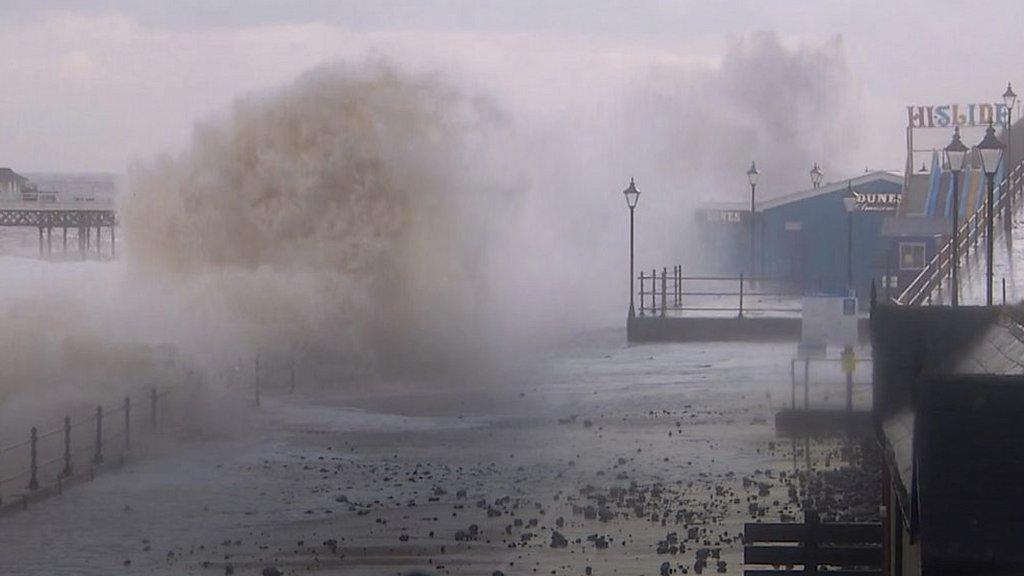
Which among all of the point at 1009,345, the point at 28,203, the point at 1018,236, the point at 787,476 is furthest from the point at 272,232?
the point at 28,203

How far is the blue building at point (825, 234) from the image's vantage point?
5822 centimetres

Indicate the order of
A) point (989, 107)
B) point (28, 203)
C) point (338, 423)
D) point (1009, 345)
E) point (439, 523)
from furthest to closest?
point (28, 203) → point (989, 107) → point (338, 423) → point (439, 523) → point (1009, 345)

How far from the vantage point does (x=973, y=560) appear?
292 inches

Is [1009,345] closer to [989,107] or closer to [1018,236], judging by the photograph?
[1018,236]

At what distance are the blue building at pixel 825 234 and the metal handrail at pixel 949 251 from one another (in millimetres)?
7054

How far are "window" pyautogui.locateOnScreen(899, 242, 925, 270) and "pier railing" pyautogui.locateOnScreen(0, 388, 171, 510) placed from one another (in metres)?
26.4

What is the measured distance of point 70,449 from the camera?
75.1 feet

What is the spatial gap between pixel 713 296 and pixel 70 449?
31.7 meters

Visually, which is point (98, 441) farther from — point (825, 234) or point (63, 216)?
point (63, 216)

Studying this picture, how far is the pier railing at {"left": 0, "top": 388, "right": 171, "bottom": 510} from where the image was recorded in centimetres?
2084

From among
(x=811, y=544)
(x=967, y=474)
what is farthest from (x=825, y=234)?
(x=967, y=474)

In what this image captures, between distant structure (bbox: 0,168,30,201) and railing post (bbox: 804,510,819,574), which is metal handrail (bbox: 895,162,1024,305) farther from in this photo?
distant structure (bbox: 0,168,30,201)

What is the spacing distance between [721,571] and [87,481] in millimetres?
9100

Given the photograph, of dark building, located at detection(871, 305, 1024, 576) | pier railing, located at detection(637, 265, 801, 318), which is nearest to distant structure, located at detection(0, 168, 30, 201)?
pier railing, located at detection(637, 265, 801, 318)
